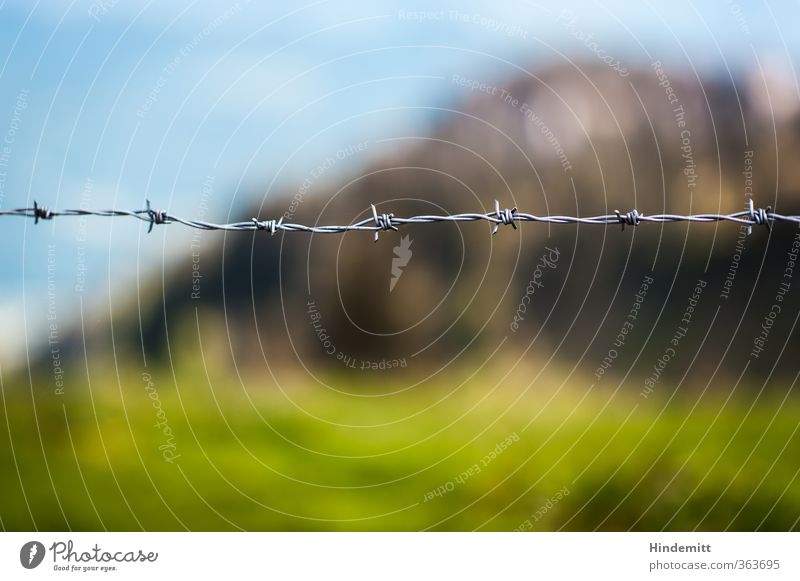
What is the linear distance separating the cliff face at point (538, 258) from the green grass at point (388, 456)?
171mm

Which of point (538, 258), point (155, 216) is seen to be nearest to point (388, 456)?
point (538, 258)

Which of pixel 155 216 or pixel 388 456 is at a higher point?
pixel 155 216

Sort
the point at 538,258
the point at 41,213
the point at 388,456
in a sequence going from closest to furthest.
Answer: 1. the point at 41,213
2. the point at 388,456
3. the point at 538,258

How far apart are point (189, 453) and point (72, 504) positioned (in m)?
Answer: 0.49

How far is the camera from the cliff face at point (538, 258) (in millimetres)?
3211

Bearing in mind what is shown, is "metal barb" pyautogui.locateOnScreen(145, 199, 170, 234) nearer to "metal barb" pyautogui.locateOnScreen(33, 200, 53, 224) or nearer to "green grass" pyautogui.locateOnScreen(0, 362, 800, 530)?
"metal barb" pyautogui.locateOnScreen(33, 200, 53, 224)

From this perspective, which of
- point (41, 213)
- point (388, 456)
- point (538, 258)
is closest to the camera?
point (41, 213)

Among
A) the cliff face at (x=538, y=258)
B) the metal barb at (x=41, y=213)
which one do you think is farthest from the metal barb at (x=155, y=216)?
the cliff face at (x=538, y=258)

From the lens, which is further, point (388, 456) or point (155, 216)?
point (388, 456)

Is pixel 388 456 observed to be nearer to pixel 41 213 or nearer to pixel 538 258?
pixel 538 258

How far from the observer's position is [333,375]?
3176mm

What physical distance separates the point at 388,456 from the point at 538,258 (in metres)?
1.16

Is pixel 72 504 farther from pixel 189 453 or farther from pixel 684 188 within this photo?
pixel 684 188

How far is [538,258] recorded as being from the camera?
3.44 metres
